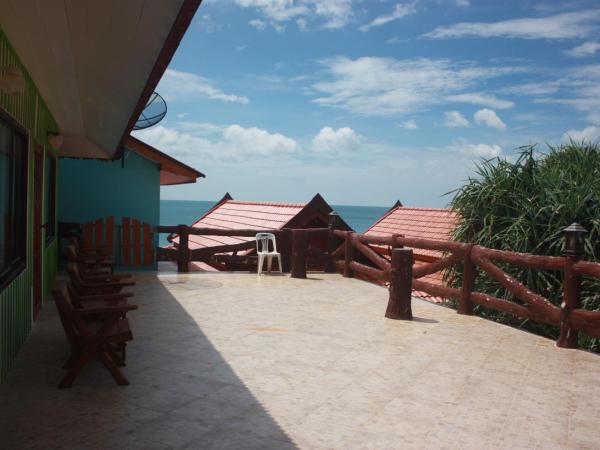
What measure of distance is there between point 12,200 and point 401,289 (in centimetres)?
461

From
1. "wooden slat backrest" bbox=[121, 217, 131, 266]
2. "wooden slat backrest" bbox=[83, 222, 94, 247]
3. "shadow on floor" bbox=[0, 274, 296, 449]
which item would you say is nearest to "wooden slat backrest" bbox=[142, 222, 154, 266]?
"wooden slat backrest" bbox=[121, 217, 131, 266]

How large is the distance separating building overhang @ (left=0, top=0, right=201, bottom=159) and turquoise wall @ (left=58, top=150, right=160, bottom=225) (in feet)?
17.6

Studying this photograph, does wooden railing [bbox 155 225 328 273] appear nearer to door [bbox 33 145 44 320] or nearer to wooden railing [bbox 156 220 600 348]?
wooden railing [bbox 156 220 600 348]


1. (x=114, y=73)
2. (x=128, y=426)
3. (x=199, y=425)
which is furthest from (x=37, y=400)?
(x=114, y=73)

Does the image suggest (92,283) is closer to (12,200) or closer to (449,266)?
(12,200)

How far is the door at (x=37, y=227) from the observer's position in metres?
6.61

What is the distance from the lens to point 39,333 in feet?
19.9

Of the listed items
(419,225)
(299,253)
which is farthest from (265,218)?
(419,225)

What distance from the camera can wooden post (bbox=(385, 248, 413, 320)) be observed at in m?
7.30

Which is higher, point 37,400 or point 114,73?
point 114,73

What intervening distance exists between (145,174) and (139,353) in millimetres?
7497

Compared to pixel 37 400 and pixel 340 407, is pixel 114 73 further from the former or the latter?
pixel 340 407

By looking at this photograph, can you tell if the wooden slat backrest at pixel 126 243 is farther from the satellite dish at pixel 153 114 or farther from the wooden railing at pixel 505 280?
the wooden railing at pixel 505 280

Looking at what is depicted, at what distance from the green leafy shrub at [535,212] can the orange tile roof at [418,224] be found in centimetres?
327
